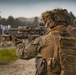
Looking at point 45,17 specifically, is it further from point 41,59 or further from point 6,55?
point 6,55

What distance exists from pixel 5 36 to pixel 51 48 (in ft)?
9.16

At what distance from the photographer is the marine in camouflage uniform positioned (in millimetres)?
7227

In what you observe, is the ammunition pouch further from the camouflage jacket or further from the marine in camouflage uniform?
A: the camouflage jacket

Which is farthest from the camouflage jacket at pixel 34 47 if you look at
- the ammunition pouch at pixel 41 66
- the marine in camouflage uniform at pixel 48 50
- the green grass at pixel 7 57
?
the green grass at pixel 7 57

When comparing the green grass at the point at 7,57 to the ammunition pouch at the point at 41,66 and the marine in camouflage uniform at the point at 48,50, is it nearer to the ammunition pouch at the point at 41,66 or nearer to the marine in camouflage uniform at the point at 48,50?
the ammunition pouch at the point at 41,66

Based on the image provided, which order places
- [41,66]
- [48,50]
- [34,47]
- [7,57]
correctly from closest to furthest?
[48,50] → [34,47] → [41,66] → [7,57]

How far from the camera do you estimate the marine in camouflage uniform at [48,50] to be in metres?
7.23

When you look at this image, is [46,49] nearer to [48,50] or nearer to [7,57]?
[48,50]

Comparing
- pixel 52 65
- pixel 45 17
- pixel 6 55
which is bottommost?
pixel 6 55

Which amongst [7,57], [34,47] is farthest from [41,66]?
[7,57]

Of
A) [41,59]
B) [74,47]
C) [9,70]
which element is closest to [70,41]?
[74,47]

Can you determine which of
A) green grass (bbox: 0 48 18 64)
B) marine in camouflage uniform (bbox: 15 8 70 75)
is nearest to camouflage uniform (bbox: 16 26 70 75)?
marine in camouflage uniform (bbox: 15 8 70 75)

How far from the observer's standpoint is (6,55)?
31531 mm

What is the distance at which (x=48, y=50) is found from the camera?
7.32 metres
